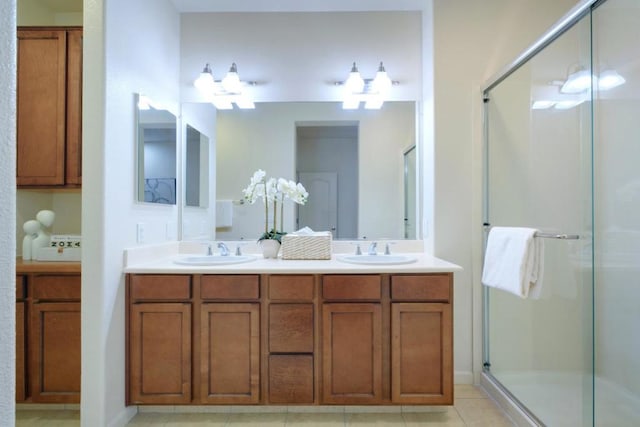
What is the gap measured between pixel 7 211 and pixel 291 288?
1497 mm

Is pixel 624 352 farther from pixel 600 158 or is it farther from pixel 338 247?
pixel 338 247

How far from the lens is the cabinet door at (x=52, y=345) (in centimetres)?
197

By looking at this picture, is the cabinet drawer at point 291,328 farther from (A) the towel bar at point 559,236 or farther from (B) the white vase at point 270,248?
(A) the towel bar at point 559,236

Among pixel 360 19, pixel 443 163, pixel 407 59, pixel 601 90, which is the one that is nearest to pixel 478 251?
pixel 443 163

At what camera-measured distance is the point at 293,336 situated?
1.97m

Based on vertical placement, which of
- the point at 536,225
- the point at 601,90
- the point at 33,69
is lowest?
the point at 536,225

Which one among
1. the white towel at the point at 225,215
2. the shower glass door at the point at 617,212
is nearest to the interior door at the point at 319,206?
the white towel at the point at 225,215

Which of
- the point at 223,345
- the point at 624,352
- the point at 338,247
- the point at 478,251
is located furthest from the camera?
the point at 338,247

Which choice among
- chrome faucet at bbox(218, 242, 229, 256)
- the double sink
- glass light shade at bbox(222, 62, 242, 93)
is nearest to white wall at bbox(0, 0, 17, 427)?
the double sink

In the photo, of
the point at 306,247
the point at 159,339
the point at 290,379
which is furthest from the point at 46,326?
the point at 306,247

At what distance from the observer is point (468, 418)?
2.03 metres

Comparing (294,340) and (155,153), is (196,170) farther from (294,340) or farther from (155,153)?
(294,340)

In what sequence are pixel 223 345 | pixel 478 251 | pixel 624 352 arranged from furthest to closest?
pixel 478 251
pixel 223 345
pixel 624 352

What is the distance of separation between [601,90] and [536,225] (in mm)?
759
